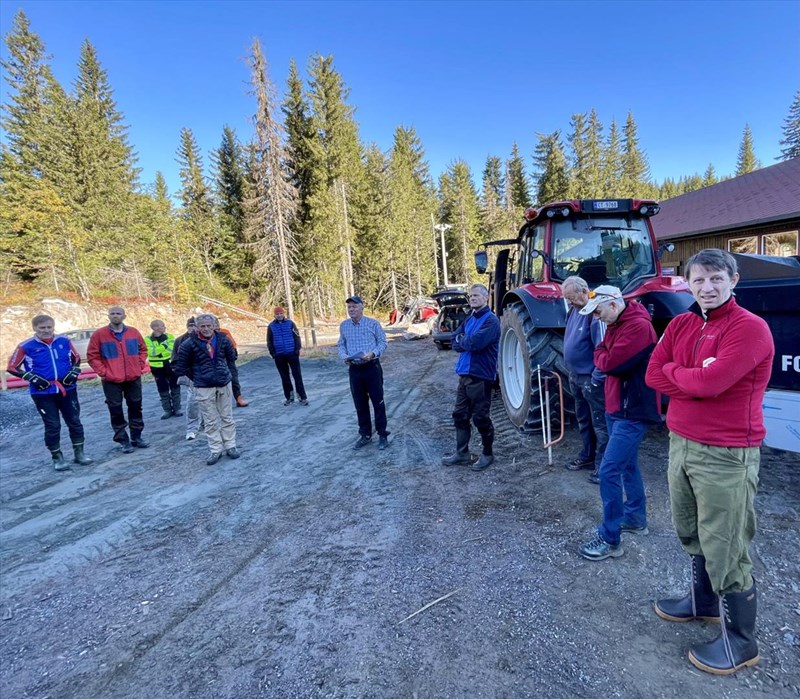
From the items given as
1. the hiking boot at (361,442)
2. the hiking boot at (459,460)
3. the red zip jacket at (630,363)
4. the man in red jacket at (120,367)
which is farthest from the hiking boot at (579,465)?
the man in red jacket at (120,367)

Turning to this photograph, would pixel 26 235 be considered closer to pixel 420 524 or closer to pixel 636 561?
pixel 420 524

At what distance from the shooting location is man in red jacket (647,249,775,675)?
5.86ft

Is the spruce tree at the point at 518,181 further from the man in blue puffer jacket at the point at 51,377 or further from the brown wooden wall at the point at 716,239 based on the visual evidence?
the man in blue puffer jacket at the point at 51,377

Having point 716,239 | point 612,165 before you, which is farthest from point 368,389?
point 612,165

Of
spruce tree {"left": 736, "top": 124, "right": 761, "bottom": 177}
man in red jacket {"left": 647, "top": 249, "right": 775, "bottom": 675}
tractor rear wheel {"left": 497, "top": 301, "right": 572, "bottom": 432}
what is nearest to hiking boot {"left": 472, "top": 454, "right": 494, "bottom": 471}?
tractor rear wheel {"left": 497, "top": 301, "right": 572, "bottom": 432}

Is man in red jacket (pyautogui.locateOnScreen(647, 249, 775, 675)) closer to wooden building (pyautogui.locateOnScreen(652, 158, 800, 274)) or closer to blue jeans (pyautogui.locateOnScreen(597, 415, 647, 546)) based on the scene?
blue jeans (pyautogui.locateOnScreen(597, 415, 647, 546))

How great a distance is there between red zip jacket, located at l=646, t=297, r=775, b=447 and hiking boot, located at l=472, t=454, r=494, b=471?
249cm

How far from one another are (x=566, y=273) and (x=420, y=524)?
323 cm

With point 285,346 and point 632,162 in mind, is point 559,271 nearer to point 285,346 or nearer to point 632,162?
point 285,346

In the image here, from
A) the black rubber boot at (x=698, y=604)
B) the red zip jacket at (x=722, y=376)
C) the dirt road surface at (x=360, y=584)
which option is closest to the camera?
the red zip jacket at (x=722, y=376)

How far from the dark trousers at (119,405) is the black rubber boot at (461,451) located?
14.2 ft

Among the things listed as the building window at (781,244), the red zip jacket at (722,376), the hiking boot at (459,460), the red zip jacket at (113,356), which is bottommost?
the hiking boot at (459,460)

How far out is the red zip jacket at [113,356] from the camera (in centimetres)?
564

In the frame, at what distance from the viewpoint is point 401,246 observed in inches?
1224
